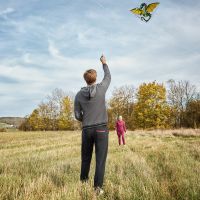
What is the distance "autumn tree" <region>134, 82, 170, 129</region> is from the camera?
56438 millimetres

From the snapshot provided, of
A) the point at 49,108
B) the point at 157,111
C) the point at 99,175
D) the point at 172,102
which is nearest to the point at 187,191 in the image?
the point at 99,175

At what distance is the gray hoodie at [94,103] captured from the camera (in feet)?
17.1

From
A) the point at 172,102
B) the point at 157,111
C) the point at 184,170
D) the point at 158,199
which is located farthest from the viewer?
the point at 172,102

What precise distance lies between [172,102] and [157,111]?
10.2m

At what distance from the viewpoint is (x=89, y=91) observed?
5.26m

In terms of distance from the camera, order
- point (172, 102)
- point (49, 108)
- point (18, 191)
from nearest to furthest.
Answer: point (18, 191)
point (172, 102)
point (49, 108)

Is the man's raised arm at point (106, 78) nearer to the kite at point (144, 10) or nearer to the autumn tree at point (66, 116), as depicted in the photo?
the kite at point (144, 10)

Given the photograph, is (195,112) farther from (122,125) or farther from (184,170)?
(184,170)

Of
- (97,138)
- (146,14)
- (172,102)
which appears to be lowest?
(97,138)

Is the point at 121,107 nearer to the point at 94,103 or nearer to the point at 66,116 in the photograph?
the point at 66,116

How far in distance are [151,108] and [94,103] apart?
2069 inches

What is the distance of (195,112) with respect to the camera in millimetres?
56875

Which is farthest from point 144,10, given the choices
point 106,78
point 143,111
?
point 143,111

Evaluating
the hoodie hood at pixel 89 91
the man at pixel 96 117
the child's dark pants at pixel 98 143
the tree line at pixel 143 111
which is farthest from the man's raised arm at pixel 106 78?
the tree line at pixel 143 111
